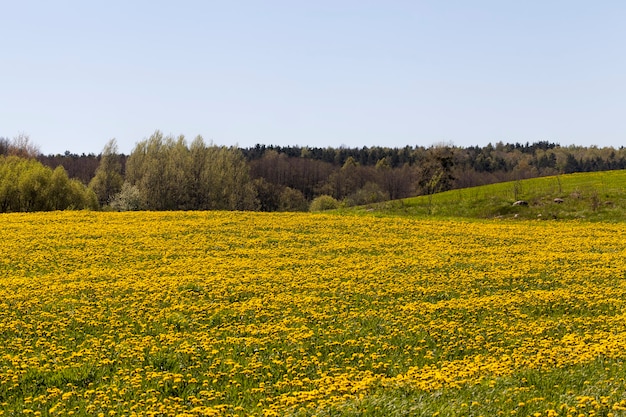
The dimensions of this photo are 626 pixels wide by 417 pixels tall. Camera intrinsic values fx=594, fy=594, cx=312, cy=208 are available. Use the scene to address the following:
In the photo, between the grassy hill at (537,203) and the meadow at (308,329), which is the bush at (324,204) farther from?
the meadow at (308,329)

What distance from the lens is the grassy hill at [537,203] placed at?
5044cm

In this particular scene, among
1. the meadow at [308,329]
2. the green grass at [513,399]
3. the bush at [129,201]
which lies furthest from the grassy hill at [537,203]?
the green grass at [513,399]

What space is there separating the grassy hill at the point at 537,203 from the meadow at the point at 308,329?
20.8m

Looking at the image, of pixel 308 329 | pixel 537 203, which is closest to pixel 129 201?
pixel 537 203

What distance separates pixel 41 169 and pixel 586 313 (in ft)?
195

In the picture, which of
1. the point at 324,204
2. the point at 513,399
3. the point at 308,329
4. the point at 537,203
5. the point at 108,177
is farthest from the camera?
the point at 324,204

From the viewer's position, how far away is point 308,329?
14.8m

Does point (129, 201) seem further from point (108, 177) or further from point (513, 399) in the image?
point (513, 399)

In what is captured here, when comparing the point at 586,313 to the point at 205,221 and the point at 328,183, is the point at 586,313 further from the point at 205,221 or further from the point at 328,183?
the point at 328,183

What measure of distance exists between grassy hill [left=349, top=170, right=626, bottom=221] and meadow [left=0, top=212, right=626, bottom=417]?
20.8m

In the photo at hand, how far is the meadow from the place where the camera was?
391 inches

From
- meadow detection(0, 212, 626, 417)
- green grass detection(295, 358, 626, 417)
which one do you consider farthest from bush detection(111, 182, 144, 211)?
green grass detection(295, 358, 626, 417)

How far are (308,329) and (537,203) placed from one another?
44377mm

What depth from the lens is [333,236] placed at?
115 ft
